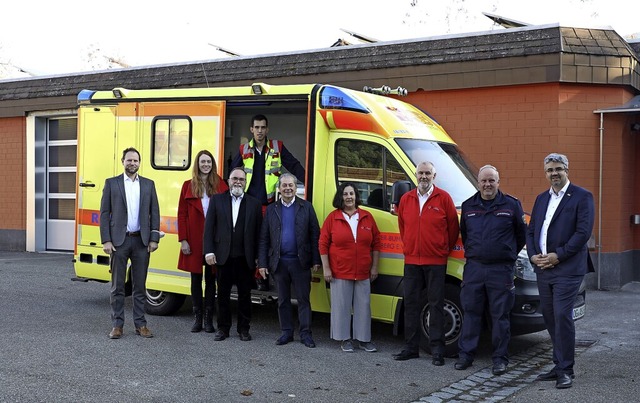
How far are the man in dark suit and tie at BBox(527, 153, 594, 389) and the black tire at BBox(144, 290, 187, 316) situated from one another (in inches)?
186

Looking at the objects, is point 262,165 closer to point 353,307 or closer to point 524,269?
point 353,307

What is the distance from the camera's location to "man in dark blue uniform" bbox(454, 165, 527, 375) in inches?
285

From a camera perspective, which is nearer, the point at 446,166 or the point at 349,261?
the point at 349,261

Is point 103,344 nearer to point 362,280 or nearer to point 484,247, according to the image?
point 362,280

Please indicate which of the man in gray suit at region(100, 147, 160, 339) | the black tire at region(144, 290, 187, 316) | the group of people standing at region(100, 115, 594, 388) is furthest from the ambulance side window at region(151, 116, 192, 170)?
the black tire at region(144, 290, 187, 316)

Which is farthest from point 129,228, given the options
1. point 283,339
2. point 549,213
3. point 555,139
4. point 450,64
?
point 555,139

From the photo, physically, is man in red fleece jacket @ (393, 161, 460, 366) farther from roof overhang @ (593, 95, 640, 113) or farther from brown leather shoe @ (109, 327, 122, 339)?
roof overhang @ (593, 95, 640, 113)

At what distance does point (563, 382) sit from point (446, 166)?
270cm

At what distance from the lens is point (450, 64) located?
1298 cm

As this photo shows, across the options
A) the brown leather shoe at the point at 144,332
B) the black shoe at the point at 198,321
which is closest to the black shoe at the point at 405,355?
the black shoe at the point at 198,321

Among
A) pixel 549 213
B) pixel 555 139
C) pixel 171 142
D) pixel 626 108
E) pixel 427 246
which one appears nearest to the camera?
pixel 549 213

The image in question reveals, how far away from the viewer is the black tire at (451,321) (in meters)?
7.81

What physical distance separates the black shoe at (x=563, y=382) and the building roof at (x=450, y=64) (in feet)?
21.1

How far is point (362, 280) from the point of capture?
7.98 meters
